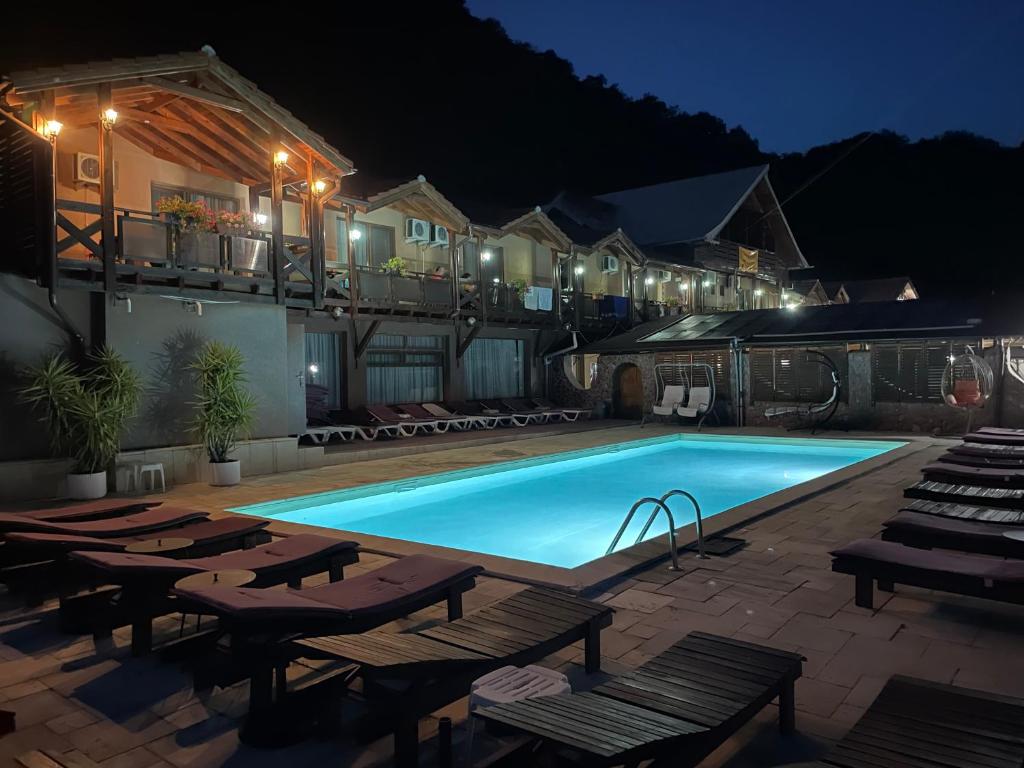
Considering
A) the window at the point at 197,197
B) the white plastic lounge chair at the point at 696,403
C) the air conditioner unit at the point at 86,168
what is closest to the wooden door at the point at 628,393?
the white plastic lounge chair at the point at 696,403

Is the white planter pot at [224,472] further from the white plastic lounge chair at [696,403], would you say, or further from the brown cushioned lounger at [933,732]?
the white plastic lounge chair at [696,403]

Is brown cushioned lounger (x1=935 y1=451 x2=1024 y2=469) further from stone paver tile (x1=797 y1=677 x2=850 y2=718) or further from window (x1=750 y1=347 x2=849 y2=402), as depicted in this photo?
window (x1=750 y1=347 x2=849 y2=402)

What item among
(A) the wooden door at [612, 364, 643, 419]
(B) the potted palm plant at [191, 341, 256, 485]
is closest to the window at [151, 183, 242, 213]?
(B) the potted palm plant at [191, 341, 256, 485]

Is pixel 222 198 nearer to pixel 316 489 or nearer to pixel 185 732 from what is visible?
pixel 316 489

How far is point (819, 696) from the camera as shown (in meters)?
3.19

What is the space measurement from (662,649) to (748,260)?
27895 mm

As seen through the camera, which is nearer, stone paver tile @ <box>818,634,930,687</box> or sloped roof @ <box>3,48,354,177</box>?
stone paver tile @ <box>818,634,930,687</box>

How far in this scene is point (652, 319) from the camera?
23469 millimetres

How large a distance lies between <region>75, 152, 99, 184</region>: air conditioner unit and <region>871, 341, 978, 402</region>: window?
15462 millimetres

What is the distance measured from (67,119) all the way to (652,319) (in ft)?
56.8

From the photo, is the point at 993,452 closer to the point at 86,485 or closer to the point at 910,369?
the point at 910,369

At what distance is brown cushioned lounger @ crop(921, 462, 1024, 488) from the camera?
693cm

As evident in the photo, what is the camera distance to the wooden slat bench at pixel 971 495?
6.02 metres

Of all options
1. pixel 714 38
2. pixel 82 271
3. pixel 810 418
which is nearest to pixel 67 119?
pixel 82 271
